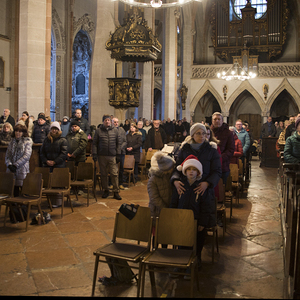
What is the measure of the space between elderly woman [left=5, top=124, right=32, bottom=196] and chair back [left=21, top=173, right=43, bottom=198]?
0.41 meters

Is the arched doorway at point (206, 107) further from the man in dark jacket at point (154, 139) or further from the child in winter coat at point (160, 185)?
the child in winter coat at point (160, 185)

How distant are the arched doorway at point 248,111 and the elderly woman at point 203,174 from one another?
78.6 ft

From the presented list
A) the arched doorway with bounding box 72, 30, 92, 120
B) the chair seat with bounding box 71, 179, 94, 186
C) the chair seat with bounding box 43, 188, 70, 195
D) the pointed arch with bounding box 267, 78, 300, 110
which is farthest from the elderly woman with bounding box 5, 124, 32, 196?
the pointed arch with bounding box 267, 78, 300, 110

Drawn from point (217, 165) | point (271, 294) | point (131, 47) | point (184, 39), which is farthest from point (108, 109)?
point (184, 39)

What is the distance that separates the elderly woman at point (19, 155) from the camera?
5719mm

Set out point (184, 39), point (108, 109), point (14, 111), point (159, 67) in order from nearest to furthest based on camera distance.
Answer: point (108, 109)
point (14, 111)
point (184, 39)
point (159, 67)

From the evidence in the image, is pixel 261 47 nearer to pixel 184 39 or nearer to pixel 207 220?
pixel 184 39

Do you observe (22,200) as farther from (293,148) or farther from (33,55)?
(33,55)

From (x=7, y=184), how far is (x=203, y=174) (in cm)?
310

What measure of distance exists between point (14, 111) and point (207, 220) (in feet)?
45.8

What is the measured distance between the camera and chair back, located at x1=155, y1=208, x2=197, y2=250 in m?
3.28

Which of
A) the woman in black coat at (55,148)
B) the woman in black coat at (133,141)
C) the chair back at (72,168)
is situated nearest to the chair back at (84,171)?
the chair back at (72,168)

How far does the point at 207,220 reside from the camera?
12.0 ft

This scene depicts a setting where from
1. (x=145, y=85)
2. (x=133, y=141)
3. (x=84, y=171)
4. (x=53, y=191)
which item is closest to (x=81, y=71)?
(x=145, y=85)
